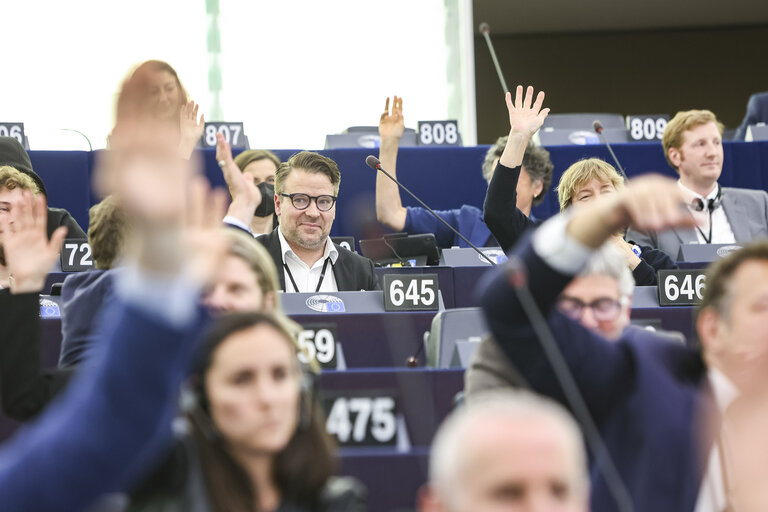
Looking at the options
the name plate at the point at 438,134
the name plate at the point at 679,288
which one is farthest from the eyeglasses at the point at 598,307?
the name plate at the point at 438,134

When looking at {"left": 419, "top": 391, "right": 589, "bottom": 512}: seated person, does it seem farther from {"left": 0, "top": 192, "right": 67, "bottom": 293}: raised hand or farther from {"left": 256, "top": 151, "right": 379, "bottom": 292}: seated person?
{"left": 256, "top": 151, "right": 379, "bottom": 292}: seated person

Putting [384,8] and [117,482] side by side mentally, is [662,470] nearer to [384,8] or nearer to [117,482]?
[117,482]

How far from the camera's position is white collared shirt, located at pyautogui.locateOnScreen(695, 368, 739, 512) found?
1.85 m

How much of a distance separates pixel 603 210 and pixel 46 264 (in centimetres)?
122

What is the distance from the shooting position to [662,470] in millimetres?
1766

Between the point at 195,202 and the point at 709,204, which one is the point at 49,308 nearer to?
the point at 195,202

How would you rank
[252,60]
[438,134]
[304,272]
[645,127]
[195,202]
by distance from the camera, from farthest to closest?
[252,60] < [645,127] < [438,134] < [304,272] < [195,202]

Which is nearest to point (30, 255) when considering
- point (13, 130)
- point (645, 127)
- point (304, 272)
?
point (304, 272)

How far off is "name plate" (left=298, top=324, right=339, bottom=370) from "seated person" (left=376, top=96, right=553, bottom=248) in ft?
6.60

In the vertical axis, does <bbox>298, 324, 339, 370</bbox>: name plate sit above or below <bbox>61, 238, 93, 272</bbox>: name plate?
below

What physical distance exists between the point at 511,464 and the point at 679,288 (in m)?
2.69

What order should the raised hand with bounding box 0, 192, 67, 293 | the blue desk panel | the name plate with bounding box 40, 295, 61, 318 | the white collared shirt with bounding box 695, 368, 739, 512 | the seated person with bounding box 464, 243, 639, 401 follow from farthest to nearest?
the blue desk panel → the name plate with bounding box 40, 295, 61, 318 → the raised hand with bounding box 0, 192, 67, 293 → the seated person with bounding box 464, 243, 639, 401 → the white collared shirt with bounding box 695, 368, 739, 512

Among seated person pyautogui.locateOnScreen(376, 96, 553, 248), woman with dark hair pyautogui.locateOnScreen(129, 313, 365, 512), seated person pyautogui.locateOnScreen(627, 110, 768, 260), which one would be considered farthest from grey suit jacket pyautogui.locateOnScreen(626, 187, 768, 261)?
woman with dark hair pyautogui.locateOnScreen(129, 313, 365, 512)

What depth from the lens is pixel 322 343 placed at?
10.2 ft
